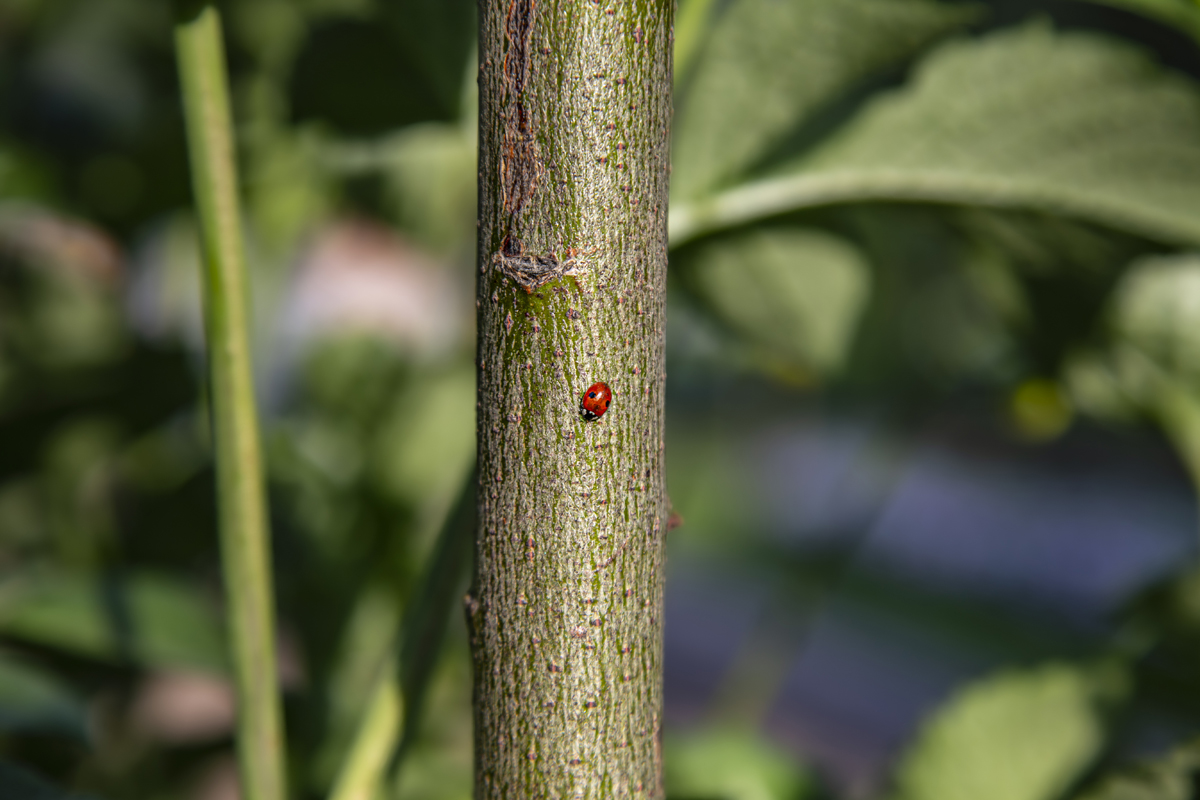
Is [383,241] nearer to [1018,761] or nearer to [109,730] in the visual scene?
[109,730]

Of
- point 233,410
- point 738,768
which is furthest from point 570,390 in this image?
point 738,768

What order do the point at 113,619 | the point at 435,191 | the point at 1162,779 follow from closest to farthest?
the point at 1162,779, the point at 113,619, the point at 435,191

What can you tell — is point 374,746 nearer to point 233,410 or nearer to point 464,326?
point 233,410

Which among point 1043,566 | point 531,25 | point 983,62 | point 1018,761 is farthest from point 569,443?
point 1043,566

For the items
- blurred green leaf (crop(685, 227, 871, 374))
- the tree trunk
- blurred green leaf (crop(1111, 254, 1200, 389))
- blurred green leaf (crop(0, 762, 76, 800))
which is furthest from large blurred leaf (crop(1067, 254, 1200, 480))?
blurred green leaf (crop(0, 762, 76, 800))

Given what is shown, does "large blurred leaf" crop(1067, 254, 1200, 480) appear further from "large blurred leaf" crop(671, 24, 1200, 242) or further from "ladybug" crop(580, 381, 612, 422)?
"ladybug" crop(580, 381, 612, 422)
